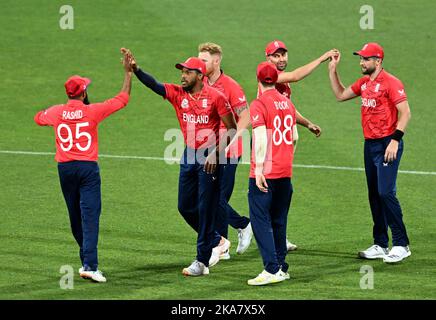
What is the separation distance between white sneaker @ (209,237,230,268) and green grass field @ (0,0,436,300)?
6.2 inches

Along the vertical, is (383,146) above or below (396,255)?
above

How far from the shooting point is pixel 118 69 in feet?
85.9


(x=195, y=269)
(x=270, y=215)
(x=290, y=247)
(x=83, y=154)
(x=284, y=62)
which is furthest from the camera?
(x=290, y=247)

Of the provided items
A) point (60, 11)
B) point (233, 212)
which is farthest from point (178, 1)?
point (233, 212)

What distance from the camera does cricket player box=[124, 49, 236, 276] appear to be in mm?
13102

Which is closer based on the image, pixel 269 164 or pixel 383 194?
pixel 269 164

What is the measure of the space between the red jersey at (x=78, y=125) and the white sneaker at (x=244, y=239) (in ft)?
8.68

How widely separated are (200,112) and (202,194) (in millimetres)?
930

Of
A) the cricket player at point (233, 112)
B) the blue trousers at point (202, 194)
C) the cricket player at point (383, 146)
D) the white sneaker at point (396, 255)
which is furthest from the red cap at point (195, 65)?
the white sneaker at point (396, 255)

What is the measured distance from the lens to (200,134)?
13.2 metres

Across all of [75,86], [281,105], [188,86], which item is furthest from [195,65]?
[75,86]

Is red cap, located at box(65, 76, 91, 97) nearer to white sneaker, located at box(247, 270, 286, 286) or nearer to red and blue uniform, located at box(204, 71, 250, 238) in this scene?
Answer: red and blue uniform, located at box(204, 71, 250, 238)

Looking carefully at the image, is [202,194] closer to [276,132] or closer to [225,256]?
[276,132]

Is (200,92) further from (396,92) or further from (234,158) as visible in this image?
(396,92)
